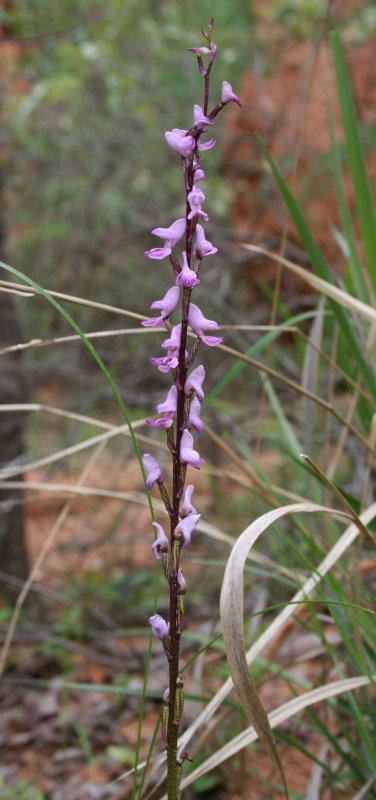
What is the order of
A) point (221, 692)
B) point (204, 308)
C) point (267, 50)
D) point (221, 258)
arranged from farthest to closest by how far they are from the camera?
point (267, 50) < point (204, 308) < point (221, 258) < point (221, 692)

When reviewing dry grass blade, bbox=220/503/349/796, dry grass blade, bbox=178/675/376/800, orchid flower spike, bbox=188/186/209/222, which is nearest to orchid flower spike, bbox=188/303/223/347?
orchid flower spike, bbox=188/186/209/222

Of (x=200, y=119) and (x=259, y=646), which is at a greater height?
(x=200, y=119)

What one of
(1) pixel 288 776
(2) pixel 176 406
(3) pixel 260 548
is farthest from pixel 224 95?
(3) pixel 260 548

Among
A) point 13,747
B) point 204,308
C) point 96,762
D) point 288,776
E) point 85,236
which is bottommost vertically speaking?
point 288,776

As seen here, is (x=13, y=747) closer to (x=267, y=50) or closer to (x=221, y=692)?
(x=221, y=692)

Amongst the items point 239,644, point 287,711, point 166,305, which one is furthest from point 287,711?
point 166,305

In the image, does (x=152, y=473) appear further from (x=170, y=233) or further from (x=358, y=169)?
(x=358, y=169)

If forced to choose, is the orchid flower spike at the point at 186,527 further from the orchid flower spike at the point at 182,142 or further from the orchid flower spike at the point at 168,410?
the orchid flower spike at the point at 182,142

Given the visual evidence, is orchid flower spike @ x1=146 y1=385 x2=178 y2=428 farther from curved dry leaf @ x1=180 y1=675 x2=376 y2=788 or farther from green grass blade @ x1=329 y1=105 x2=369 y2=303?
green grass blade @ x1=329 y1=105 x2=369 y2=303
